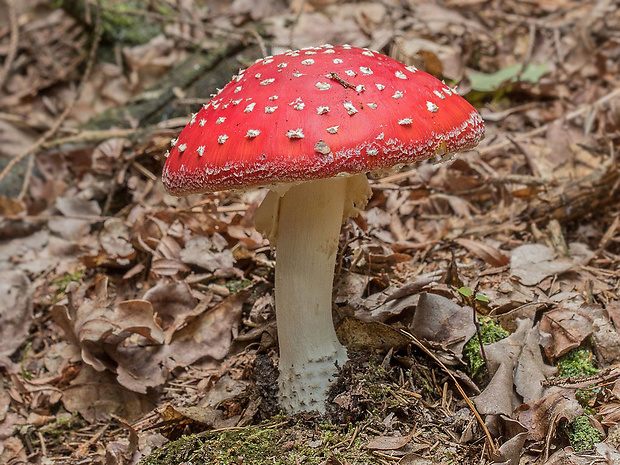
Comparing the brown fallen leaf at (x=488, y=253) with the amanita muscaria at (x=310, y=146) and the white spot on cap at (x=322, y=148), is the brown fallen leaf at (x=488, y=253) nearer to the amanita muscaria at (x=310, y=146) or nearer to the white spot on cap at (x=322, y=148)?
the amanita muscaria at (x=310, y=146)

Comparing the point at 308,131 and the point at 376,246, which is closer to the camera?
the point at 308,131

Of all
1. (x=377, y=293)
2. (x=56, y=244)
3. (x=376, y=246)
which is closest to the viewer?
(x=377, y=293)

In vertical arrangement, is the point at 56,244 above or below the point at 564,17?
below

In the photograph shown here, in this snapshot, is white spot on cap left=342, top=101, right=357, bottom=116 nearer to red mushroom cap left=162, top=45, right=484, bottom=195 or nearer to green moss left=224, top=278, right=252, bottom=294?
red mushroom cap left=162, top=45, right=484, bottom=195

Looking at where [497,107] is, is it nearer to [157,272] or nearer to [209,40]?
[209,40]

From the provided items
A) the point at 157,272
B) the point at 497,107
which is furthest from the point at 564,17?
the point at 157,272

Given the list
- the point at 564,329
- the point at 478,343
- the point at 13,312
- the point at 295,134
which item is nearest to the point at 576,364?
the point at 564,329

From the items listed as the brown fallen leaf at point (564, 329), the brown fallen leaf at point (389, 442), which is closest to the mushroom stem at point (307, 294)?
the brown fallen leaf at point (389, 442)
